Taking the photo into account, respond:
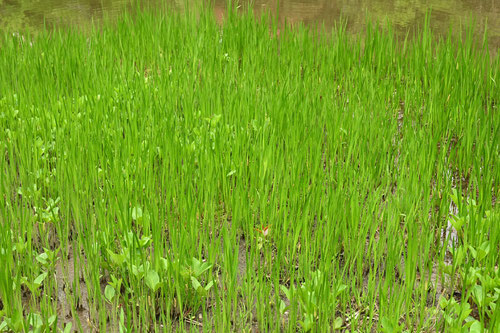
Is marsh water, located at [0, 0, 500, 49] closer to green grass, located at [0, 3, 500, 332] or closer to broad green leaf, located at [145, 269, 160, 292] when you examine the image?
green grass, located at [0, 3, 500, 332]

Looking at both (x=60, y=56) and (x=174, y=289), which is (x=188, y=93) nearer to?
(x=60, y=56)

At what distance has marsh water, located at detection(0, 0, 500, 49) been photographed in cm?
662

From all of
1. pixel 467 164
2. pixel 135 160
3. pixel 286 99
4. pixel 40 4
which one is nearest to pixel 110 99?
pixel 135 160

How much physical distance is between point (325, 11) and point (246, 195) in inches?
232

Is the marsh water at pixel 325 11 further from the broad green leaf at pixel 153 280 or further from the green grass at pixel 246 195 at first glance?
the broad green leaf at pixel 153 280

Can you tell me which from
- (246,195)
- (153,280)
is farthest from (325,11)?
(153,280)

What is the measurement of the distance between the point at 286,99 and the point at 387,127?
538 mm

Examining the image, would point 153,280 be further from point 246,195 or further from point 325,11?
point 325,11

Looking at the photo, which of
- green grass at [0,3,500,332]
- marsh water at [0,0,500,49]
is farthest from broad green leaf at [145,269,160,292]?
marsh water at [0,0,500,49]

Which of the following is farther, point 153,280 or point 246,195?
point 246,195

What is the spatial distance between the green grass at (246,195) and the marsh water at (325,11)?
10.3 feet

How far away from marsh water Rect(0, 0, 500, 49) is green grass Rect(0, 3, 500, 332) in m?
3.15

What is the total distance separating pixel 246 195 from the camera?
2010 mm

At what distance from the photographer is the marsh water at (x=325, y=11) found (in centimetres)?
662
